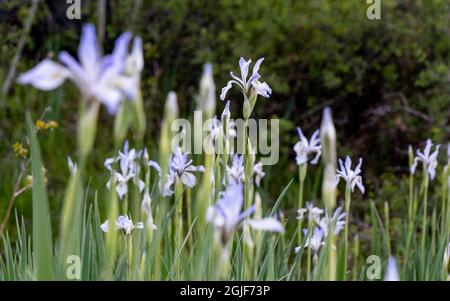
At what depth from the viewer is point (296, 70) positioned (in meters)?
4.56

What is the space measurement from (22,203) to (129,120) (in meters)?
3.09

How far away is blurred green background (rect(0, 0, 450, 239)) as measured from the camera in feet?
13.8

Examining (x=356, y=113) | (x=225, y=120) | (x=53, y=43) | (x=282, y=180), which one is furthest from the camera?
(x=53, y=43)

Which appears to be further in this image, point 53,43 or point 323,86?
point 53,43

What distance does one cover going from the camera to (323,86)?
448 centimetres

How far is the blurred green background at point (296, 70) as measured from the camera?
4.21 metres

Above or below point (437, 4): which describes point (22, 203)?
below

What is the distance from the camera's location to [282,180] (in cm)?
425
